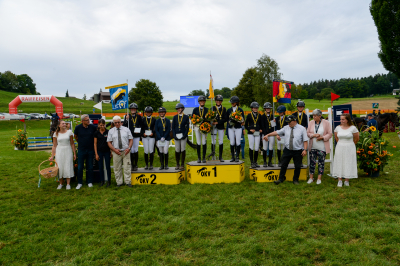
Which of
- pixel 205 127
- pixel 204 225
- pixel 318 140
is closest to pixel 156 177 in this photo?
pixel 205 127

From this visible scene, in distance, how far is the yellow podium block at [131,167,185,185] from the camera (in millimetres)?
7660

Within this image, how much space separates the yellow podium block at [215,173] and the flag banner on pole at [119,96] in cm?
339

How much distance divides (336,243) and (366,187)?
3.86m

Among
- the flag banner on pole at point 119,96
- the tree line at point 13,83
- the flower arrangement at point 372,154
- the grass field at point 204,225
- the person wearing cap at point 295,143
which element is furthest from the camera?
the tree line at point 13,83

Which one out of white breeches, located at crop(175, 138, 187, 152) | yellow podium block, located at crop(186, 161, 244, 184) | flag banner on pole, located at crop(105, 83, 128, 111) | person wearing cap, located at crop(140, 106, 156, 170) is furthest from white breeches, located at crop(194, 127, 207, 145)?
flag banner on pole, located at crop(105, 83, 128, 111)

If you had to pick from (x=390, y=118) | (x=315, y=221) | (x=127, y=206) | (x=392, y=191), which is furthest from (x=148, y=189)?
(x=390, y=118)

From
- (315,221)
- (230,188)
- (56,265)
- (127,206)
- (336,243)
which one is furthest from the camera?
(230,188)

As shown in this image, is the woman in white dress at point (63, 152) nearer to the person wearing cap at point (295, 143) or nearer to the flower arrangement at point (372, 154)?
the person wearing cap at point (295, 143)

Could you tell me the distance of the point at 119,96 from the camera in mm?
8633

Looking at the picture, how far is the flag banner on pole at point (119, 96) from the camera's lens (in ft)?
28.0

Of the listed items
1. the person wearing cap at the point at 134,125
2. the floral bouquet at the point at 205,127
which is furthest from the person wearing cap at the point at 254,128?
the person wearing cap at the point at 134,125

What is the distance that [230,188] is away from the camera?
7062 millimetres

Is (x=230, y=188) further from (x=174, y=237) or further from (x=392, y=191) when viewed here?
Answer: (x=392, y=191)

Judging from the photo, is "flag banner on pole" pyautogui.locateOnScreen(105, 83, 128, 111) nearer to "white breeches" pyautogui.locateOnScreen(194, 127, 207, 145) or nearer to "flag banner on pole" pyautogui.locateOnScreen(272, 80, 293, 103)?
"white breeches" pyautogui.locateOnScreen(194, 127, 207, 145)
